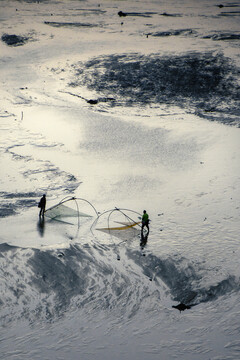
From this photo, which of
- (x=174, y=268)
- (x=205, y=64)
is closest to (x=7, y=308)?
(x=174, y=268)

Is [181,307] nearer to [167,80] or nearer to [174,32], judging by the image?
[167,80]

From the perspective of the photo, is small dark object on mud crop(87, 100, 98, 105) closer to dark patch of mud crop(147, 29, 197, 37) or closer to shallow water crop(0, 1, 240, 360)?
shallow water crop(0, 1, 240, 360)

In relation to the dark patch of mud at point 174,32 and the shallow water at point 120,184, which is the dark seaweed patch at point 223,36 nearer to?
the shallow water at point 120,184

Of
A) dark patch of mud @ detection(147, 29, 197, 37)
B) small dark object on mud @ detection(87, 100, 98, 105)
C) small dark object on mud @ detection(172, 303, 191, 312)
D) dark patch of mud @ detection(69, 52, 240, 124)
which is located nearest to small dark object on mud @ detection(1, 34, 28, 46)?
dark patch of mud @ detection(69, 52, 240, 124)

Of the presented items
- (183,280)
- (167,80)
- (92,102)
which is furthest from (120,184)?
(167,80)

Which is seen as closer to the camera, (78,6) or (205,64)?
(205,64)

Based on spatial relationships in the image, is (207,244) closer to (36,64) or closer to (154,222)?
(154,222)
